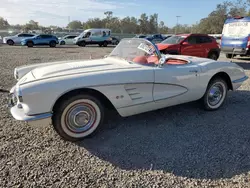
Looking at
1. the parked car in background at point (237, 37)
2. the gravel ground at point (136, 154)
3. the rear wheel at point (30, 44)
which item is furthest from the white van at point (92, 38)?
the gravel ground at point (136, 154)

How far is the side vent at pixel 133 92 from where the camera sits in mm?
3002

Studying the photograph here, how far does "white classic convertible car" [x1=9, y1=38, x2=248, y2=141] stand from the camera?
259 centimetres

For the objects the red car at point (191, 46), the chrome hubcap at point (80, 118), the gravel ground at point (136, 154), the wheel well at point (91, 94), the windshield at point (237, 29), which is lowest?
the gravel ground at point (136, 154)

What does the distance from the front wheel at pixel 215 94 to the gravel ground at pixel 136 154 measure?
0.36 m

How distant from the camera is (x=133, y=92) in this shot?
3.05 m

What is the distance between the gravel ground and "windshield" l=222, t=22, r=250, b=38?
8.43 m

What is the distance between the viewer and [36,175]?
7.46 feet

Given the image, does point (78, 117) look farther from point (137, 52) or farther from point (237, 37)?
point (237, 37)

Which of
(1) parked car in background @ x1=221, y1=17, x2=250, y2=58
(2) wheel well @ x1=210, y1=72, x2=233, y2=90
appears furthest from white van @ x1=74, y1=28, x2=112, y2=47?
(2) wheel well @ x1=210, y1=72, x2=233, y2=90

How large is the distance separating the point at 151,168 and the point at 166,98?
1.30 metres

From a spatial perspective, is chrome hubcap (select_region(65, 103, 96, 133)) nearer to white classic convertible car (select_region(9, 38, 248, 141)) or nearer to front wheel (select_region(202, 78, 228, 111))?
white classic convertible car (select_region(9, 38, 248, 141))

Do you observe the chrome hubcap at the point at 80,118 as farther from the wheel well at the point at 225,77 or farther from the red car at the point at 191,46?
the red car at the point at 191,46

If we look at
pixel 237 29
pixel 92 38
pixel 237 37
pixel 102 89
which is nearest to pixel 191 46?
pixel 237 37

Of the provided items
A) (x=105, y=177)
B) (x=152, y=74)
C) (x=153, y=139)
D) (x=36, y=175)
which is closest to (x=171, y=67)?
(x=152, y=74)
